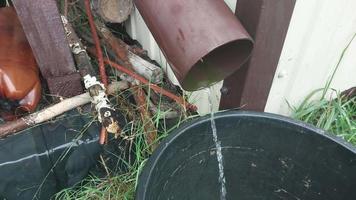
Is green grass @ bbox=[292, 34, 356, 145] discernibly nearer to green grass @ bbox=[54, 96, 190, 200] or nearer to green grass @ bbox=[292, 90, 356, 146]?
green grass @ bbox=[292, 90, 356, 146]

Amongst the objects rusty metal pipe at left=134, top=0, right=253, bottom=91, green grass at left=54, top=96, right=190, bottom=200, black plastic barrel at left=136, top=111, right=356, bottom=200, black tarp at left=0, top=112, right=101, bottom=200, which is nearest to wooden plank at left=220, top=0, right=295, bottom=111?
rusty metal pipe at left=134, top=0, right=253, bottom=91

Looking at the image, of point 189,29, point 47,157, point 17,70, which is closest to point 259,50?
point 189,29

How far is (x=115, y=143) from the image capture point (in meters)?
1.81

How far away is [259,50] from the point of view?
1379 mm

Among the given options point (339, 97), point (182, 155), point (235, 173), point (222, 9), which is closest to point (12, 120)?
point (182, 155)

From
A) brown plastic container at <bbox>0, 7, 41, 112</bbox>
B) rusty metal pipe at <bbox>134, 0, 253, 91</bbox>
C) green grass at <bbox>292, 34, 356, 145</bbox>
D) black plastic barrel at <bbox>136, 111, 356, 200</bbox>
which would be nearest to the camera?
rusty metal pipe at <bbox>134, 0, 253, 91</bbox>

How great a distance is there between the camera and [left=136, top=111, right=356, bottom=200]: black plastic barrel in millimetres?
1257

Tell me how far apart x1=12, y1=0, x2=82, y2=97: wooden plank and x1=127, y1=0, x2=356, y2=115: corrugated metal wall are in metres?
0.55

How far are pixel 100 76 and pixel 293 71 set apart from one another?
1.00 metres

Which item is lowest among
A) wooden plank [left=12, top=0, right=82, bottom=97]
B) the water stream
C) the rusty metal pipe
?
the water stream

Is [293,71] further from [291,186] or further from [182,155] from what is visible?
[182,155]

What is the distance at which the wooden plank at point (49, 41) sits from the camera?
1.61 m

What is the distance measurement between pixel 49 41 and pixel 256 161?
106 centimetres

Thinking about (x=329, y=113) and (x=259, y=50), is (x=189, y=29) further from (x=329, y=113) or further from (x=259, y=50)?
(x=329, y=113)
